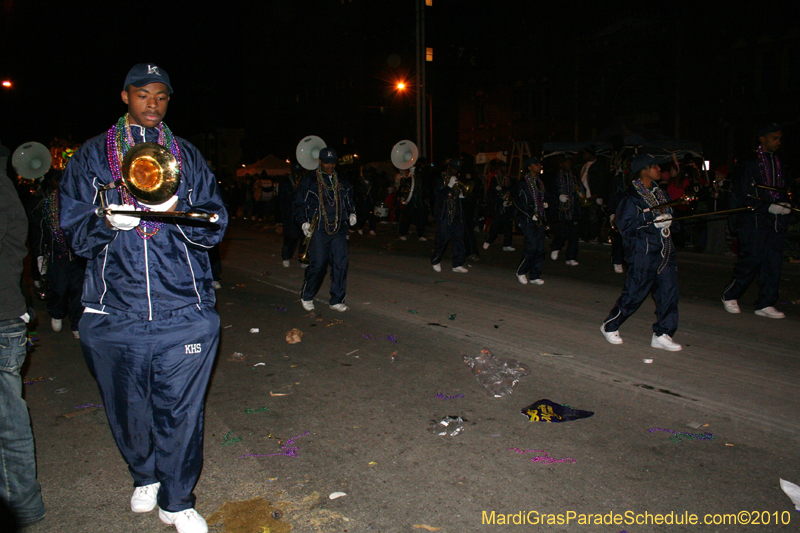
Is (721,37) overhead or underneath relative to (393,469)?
overhead

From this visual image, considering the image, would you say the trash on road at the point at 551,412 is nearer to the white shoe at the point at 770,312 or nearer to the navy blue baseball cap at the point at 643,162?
the navy blue baseball cap at the point at 643,162

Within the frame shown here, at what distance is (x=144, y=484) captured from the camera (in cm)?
312

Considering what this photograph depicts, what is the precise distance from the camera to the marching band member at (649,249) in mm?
5672

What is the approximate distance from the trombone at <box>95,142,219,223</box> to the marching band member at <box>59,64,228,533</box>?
0.05 meters

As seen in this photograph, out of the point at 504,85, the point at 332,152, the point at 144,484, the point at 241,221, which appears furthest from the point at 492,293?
the point at 504,85

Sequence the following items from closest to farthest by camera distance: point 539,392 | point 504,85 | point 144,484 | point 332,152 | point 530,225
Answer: point 144,484 → point 539,392 → point 332,152 → point 530,225 → point 504,85

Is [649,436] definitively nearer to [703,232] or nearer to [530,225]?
[530,225]

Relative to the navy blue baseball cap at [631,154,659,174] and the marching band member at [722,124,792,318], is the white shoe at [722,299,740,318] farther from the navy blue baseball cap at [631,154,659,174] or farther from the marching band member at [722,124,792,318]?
the navy blue baseball cap at [631,154,659,174]

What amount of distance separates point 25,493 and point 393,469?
1.96m

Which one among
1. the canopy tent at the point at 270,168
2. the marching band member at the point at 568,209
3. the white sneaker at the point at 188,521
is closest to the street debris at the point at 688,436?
the white sneaker at the point at 188,521

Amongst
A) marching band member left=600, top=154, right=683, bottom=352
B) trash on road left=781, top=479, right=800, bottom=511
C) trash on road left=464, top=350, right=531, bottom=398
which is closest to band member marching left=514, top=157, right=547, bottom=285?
marching band member left=600, top=154, right=683, bottom=352

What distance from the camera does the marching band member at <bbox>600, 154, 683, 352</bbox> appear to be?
5672 mm

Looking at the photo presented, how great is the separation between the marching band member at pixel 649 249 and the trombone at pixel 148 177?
14.4ft

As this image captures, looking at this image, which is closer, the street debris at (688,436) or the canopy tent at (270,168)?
the street debris at (688,436)
